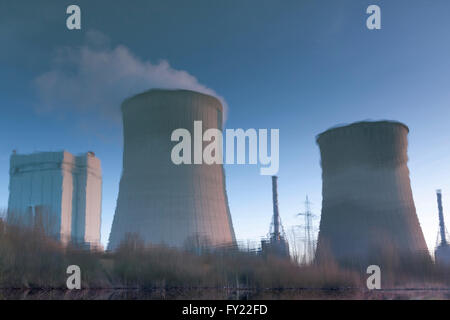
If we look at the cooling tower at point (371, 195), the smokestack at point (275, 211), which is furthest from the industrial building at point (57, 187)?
the cooling tower at point (371, 195)

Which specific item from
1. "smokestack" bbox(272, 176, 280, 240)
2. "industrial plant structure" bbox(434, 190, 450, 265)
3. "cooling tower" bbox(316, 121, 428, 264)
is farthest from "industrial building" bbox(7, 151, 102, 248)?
"industrial plant structure" bbox(434, 190, 450, 265)

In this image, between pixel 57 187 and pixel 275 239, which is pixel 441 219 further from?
pixel 57 187

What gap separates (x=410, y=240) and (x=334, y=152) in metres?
2.93

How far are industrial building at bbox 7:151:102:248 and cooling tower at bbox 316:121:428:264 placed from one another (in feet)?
29.0

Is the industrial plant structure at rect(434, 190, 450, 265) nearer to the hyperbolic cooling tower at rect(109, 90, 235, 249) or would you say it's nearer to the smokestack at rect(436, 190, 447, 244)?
the smokestack at rect(436, 190, 447, 244)

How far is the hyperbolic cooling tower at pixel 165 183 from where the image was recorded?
10977 millimetres

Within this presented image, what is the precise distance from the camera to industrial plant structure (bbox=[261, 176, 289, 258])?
1269cm

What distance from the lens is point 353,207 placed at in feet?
40.4

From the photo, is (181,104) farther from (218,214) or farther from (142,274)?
(142,274)

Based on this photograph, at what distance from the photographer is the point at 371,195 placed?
12.2 meters

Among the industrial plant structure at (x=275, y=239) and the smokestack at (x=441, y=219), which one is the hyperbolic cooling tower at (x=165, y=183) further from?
the smokestack at (x=441, y=219)

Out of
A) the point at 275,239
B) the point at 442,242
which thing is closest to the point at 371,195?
the point at 275,239
